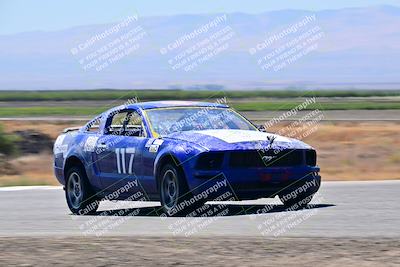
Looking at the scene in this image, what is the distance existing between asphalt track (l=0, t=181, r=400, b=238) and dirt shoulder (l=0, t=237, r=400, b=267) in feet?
2.37

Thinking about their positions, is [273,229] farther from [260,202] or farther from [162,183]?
[260,202]

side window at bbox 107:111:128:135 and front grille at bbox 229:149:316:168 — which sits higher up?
side window at bbox 107:111:128:135

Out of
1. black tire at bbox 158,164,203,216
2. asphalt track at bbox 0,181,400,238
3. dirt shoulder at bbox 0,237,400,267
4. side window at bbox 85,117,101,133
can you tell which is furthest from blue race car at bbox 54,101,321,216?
dirt shoulder at bbox 0,237,400,267

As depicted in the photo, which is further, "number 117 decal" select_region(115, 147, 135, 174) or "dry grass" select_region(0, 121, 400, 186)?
"dry grass" select_region(0, 121, 400, 186)

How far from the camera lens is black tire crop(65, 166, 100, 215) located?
1518cm

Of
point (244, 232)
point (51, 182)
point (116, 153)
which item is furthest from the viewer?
point (51, 182)

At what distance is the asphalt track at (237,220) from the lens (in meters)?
11.8

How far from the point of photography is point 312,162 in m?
14.1

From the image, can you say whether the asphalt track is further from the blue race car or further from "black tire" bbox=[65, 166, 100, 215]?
the blue race car

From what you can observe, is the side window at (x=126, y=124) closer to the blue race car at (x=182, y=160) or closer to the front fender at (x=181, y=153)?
the blue race car at (x=182, y=160)

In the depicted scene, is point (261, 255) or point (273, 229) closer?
point (261, 255)

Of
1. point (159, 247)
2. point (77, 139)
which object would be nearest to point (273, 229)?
point (159, 247)

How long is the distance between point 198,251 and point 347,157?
2247 cm

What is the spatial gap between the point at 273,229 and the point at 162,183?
2.14 m
